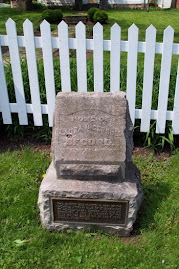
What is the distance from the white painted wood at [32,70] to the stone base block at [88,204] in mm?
1471

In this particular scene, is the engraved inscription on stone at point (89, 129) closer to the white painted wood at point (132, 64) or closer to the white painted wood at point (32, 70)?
the white painted wood at point (132, 64)

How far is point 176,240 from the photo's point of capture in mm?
2590

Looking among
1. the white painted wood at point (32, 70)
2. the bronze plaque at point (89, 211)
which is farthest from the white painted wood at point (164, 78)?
the bronze plaque at point (89, 211)

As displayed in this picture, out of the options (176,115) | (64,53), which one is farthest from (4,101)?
(176,115)

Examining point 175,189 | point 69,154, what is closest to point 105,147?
point 69,154

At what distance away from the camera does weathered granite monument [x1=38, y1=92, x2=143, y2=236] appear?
250 cm

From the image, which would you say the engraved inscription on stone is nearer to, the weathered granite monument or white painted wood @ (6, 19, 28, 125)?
the weathered granite monument

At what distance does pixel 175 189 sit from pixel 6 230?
1693 mm

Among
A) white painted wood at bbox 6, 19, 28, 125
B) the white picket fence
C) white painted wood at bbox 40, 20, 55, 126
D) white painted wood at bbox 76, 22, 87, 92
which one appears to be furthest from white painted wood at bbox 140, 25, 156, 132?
white painted wood at bbox 6, 19, 28, 125

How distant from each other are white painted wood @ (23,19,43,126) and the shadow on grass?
1689mm

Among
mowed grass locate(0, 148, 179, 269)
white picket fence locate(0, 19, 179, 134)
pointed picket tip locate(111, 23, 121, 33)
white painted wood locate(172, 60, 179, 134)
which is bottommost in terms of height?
mowed grass locate(0, 148, 179, 269)

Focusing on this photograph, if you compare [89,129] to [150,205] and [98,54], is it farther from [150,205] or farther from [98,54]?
[98,54]

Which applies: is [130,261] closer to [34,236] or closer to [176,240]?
[176,240]

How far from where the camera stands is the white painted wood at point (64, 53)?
11.6ft
